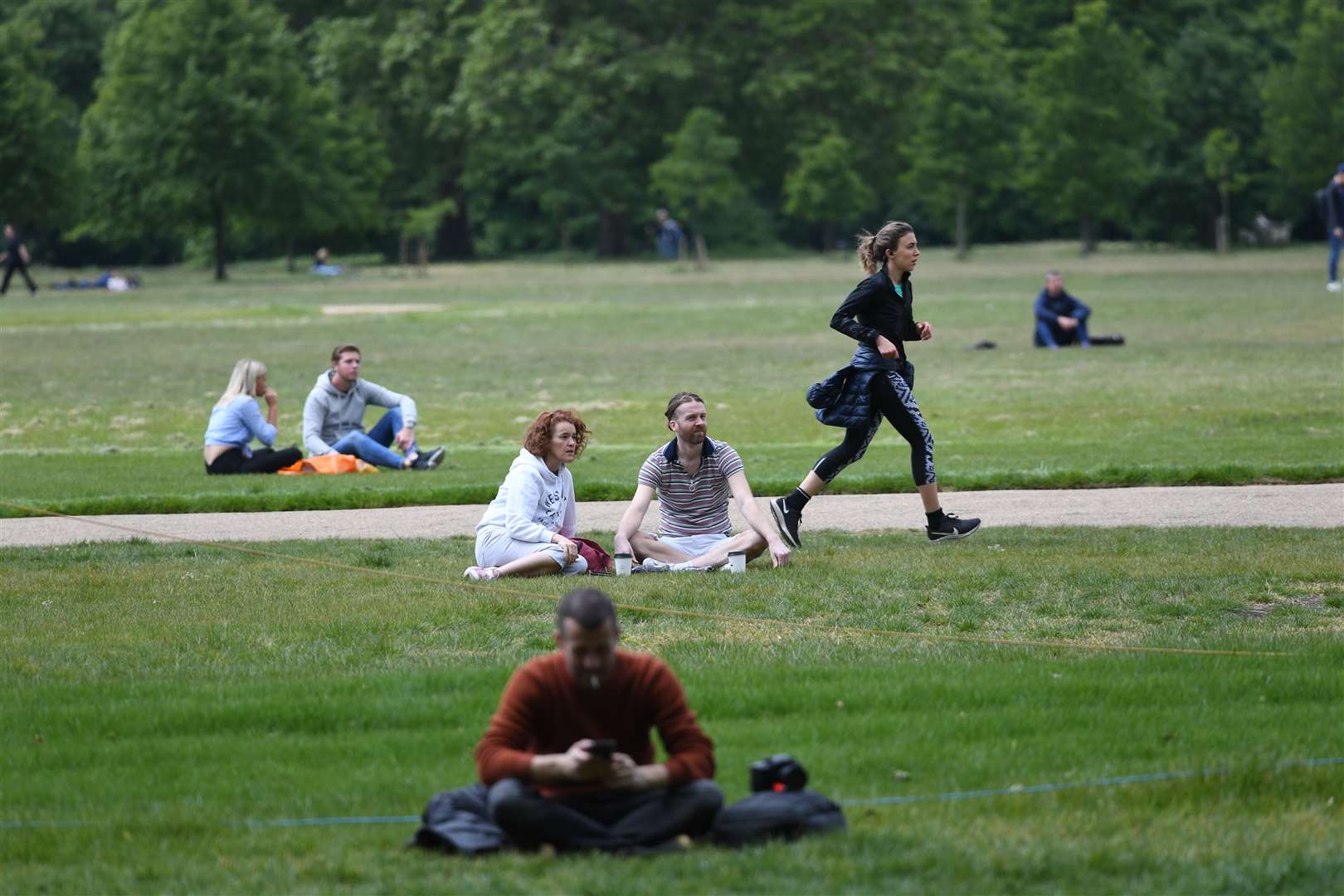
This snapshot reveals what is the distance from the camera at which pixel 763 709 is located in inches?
281

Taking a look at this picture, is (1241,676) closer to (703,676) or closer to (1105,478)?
(703,676)

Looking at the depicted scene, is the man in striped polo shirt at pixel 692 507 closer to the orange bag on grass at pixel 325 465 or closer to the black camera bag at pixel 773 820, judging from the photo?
the black camera bag at pixel 773 820

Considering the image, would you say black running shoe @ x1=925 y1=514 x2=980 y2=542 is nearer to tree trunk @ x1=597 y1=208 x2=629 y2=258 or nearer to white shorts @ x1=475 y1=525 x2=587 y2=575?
white shorts @ x1=475 y1=525 x2=587 y2=575

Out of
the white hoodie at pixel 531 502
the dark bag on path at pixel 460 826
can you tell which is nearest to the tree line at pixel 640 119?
the white hoodie at pixel 531 502

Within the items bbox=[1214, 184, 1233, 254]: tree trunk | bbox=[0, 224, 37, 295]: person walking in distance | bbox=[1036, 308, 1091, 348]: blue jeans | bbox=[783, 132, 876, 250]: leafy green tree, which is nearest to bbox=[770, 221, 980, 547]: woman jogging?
bbox=[1036, 308, 1091, 348]: blue jeans

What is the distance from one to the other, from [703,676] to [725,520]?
3.35m

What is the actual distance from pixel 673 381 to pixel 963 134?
46.2m

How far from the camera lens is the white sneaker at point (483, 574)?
10.1 m

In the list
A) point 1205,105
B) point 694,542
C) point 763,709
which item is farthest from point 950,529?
point 1205,105

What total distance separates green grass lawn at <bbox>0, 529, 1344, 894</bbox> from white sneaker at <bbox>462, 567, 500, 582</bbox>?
8.7 inches

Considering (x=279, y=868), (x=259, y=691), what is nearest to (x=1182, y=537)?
(x=259, y=691)

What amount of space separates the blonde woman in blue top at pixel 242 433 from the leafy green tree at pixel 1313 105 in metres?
53.1

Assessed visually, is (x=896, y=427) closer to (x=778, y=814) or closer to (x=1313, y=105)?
(x=778, y=814)

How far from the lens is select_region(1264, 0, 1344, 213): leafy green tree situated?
6241 cm
